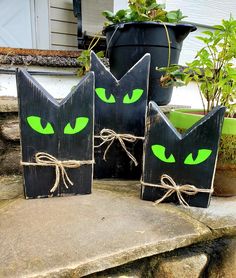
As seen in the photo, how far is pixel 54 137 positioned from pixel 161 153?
0.96 feet

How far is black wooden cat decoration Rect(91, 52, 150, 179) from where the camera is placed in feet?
2.66

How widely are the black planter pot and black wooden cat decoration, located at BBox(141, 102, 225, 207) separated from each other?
366mm

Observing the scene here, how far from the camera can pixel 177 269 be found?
23.4 inches

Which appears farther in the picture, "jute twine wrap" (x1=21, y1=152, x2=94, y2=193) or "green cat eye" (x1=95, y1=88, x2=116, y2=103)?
"green cat eye" (x1=95, y1=88, x2=116, y2=103)

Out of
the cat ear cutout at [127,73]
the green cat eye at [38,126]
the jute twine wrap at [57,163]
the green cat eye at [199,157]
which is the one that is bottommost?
the jute twine wrap at [57,163]

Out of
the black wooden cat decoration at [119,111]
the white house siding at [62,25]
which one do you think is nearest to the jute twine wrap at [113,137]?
the black wooden cat decoration at [119,111]

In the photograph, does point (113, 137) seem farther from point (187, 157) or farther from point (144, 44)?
point (144, 44)

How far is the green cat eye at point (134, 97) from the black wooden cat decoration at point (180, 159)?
15cm

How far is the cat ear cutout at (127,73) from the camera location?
806 millimetres

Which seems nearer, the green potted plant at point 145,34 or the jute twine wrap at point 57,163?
the jute twine wrap at point 57,163

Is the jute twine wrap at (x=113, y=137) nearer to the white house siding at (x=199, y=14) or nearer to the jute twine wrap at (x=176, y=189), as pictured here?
the jute twine wrap at (x=176, y=189)

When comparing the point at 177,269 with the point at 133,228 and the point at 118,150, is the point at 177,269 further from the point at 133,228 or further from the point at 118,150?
the point at 118,150

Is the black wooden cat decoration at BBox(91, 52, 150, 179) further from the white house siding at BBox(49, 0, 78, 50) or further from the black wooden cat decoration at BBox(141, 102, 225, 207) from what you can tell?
the white house siding at BBox(49, 0, 78, 50)

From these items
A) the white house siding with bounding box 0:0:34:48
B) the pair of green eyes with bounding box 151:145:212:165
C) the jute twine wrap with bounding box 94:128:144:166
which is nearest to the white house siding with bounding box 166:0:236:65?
the jute twine wrap with bounding box 94:128:144:166
